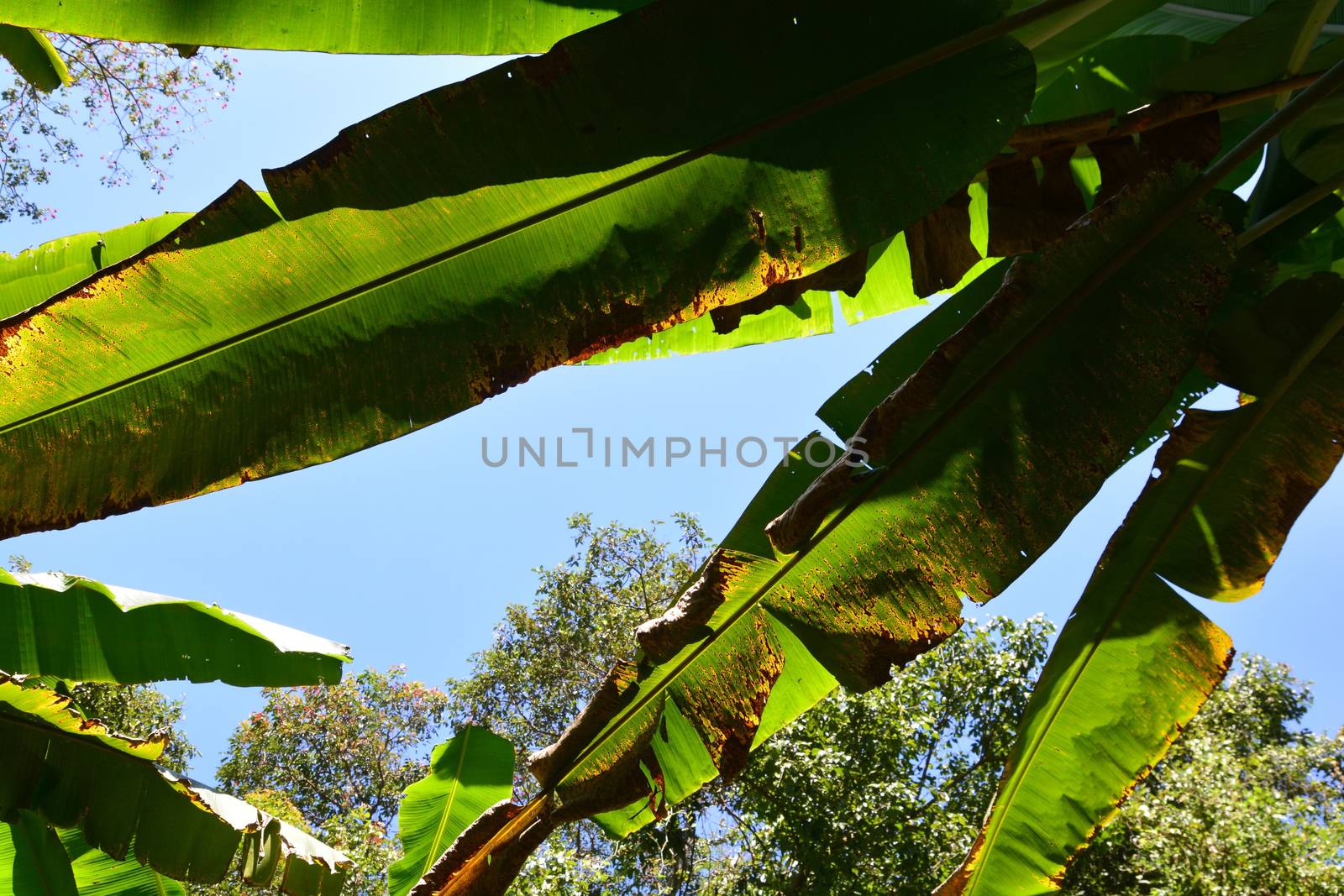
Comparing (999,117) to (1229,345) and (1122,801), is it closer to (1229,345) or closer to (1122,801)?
(1229,345)

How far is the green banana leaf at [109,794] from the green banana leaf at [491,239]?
1.64 m

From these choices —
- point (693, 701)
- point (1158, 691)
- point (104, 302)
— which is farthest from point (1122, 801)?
point (104, 302)

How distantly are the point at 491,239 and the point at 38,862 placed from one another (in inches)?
105

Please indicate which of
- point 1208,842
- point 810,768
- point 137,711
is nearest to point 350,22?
point 810,768

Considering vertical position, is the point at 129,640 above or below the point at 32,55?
below

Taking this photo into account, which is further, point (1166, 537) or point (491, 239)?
point (1166, 537)

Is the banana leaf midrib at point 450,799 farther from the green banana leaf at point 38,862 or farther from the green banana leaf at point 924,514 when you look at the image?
the green banana leaf at point 924,514

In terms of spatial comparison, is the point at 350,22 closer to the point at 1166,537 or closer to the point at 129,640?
the point at 1166,537

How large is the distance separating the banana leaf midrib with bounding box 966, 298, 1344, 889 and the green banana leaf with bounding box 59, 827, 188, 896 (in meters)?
2.62

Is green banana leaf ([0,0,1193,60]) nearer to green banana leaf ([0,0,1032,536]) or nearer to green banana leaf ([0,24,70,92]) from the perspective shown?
green banana leaf ([0,0,1032,536])

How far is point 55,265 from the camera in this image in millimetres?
1953

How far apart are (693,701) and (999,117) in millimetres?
877

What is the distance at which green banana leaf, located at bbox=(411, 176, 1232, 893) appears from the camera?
1.09 m

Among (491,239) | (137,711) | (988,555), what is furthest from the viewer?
(137,711)
